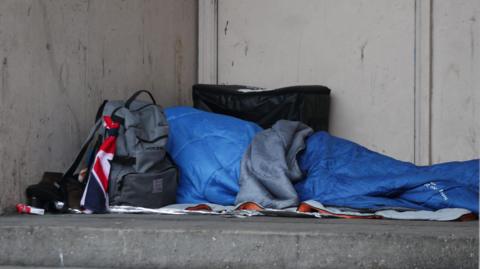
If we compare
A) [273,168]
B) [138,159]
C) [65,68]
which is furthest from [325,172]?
[65,68]

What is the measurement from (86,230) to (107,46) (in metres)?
1.37

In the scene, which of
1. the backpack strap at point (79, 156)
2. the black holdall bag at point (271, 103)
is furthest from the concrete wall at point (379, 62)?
the backpack strap at point (79, 156)

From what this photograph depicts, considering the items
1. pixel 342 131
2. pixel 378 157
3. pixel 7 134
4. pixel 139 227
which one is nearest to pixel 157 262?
pixel 139 227

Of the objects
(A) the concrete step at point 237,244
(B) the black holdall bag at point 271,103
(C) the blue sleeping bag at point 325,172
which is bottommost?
(A) the concrete step at point 237,244

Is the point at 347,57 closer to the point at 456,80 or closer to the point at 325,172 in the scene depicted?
the point at 456,80

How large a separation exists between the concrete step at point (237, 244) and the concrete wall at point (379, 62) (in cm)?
153

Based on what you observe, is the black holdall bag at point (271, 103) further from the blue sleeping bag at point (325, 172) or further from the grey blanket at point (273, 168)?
the grey blanket at point (273, 168)

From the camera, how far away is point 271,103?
4434 millimetres

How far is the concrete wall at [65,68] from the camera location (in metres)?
3.32

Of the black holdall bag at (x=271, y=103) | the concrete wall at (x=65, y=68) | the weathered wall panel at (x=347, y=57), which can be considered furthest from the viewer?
the weathered wall panel at (x=347, y=57)

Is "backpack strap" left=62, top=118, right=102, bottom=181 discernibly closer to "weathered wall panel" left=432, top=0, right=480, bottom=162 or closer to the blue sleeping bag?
the blue sleeping bag

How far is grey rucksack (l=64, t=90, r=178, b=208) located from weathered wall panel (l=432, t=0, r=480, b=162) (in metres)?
1.52

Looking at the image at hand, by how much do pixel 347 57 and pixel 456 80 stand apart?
1.88 ft

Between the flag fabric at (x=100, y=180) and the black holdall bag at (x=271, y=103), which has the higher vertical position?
the black holdall bag at (x=271, y=103)
